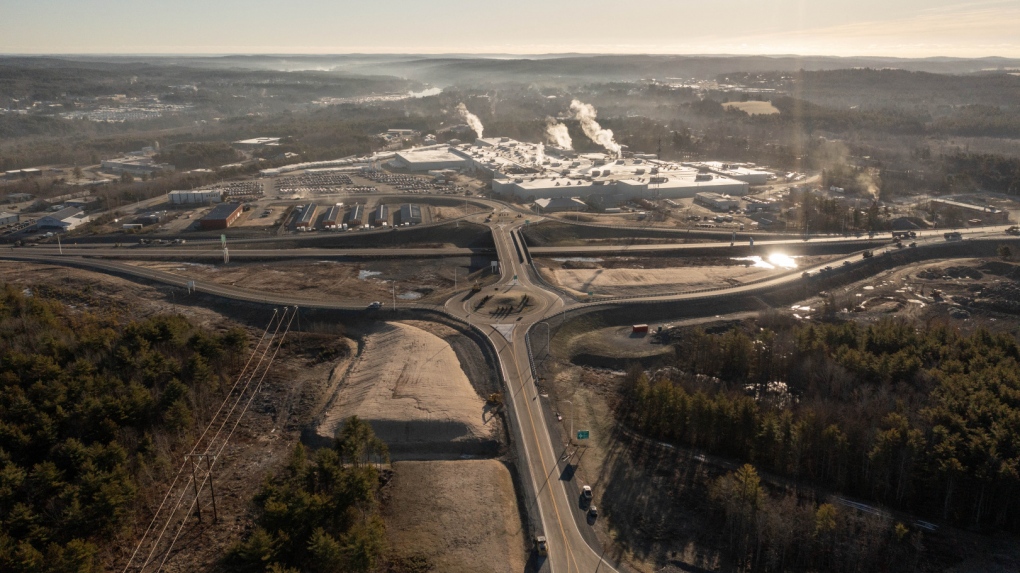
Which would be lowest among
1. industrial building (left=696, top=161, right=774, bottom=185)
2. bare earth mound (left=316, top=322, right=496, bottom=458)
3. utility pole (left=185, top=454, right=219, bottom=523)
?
utility pole (left=185, top=454, right=219, bottom=523)

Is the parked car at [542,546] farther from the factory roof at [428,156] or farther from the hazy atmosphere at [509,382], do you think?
the factory roof at [428,156]

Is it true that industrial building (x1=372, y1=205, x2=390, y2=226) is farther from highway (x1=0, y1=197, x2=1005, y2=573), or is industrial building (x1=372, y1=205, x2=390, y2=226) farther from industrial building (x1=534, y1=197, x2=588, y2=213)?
industrial building (x1=534, y1=197, x2=588, y2=213)

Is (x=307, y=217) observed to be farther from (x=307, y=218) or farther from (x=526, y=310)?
(x=526, y=310)

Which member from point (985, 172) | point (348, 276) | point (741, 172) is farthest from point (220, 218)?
point (985, 172)

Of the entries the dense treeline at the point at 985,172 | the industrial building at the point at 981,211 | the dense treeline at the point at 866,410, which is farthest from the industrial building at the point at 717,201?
the dense treeline at the point at 866,410

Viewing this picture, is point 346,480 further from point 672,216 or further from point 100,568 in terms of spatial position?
point 672,216

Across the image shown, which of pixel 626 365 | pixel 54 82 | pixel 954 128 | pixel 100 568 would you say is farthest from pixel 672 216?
pixel 54 82

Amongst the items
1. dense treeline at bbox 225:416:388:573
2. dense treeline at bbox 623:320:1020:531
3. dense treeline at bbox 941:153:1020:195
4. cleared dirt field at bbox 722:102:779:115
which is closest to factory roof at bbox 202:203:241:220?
dense treeline at bbox 225:416:388:573
